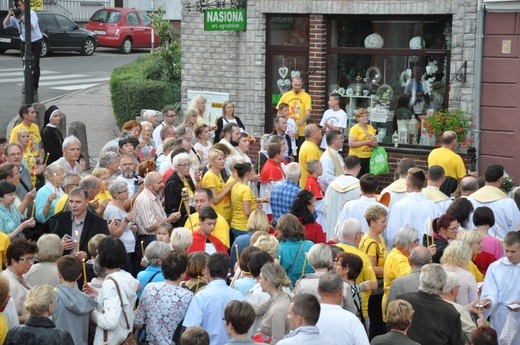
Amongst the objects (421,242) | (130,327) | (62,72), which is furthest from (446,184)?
(62,72)

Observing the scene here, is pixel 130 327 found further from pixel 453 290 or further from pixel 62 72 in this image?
pixel 62 72

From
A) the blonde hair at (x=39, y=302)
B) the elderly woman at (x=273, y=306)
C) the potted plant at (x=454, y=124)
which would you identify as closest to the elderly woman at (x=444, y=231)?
the elderly woman at (x=273, y=306)

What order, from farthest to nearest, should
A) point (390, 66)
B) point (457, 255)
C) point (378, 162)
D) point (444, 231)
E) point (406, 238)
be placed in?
point (390, 66), point (378, 162), point (444, 231), point (406, 238), point (457, 255)

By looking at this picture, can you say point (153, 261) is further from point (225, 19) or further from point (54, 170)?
point (225, 19)

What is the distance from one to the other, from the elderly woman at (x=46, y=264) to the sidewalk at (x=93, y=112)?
37.6 ft

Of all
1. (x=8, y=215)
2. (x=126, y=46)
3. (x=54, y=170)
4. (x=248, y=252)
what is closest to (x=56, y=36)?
(x=126, y=46)

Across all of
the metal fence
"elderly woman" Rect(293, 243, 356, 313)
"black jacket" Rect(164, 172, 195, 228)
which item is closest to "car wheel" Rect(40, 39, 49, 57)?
the metal fence

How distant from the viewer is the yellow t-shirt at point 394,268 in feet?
33.9

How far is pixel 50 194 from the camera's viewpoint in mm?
12203

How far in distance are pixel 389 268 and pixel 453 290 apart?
1.14m

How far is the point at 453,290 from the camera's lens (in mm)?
9383

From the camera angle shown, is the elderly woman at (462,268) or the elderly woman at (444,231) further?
the elderly woman at (444,231)

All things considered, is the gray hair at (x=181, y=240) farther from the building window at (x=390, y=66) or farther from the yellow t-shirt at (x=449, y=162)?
the building window at (x=390, y=66)

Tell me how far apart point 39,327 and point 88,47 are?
30.9m
